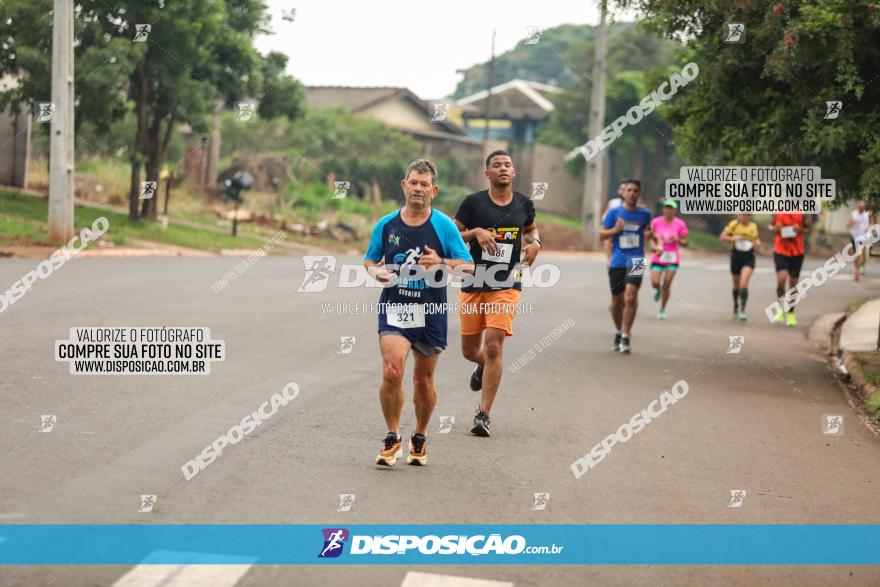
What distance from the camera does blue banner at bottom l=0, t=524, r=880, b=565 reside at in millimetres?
5820

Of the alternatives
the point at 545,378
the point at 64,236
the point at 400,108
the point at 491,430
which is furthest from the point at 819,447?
the point at 400,108

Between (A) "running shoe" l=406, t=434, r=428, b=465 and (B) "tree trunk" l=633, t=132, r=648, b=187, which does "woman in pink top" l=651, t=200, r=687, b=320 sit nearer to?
(A) "running shoe" l=406, t=434, r=428, b=465

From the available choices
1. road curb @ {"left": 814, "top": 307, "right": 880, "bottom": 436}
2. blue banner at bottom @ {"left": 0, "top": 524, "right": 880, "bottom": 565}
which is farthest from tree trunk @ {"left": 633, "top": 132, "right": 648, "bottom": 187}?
blue banner at bottom @ {"left": 0, "top": 524, "right": 880, "bottom": 565}

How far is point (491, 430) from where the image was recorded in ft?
30.7

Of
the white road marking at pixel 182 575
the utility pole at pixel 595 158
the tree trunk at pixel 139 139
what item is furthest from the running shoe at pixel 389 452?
the utility pole at pixel 595 158

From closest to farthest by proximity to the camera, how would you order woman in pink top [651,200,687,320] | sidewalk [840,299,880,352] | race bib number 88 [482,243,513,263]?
1. race bib number 88 [482,243,513,263]
2. sidewalk [840,299,880,352]
3. woman in pink top [651,200,687,320]

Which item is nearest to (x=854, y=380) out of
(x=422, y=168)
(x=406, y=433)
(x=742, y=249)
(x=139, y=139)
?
(x=406, y=433)

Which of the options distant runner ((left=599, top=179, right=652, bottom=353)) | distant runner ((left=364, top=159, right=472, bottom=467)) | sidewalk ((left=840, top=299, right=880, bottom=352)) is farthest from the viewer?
sidewalk ((left=840, top=299, right=880, bottom=352))

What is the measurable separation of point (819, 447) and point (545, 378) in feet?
11.3

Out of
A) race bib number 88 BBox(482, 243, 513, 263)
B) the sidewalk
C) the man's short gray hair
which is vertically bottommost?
the sidewalk

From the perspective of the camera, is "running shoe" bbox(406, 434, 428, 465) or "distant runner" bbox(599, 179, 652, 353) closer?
"running shoe" bbox(406, 434, 428, 465)

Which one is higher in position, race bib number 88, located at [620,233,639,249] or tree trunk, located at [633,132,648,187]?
tree trunk, located at [633,132,648,187]

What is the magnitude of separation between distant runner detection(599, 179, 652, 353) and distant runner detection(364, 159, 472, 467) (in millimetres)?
6879

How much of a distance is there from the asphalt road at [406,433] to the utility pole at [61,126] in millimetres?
9037
